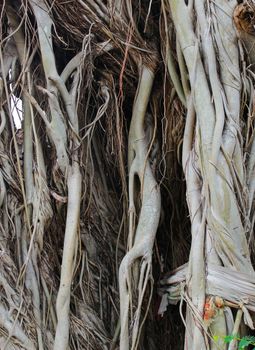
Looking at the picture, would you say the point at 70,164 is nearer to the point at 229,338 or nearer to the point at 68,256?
the point at 68,256

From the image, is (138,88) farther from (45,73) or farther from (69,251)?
(69,251)

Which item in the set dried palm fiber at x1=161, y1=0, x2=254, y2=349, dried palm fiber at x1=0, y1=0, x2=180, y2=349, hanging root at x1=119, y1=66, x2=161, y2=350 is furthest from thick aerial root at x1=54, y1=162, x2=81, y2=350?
dried palm fiber at x1=161, y1=0, x2=254, y2=349

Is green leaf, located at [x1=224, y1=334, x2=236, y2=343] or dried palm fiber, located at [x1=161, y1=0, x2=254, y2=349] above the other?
dried palm fiber, located at [x1=161, y1=0, x2=254, y2=349]

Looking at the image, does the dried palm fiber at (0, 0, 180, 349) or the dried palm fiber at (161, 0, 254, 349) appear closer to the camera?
the dried palm fiber at (161, 0, 254, 349)

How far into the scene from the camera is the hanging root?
1641mm

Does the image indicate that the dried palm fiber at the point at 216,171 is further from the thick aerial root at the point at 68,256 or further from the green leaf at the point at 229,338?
the thick aerial root at the point at 68,256

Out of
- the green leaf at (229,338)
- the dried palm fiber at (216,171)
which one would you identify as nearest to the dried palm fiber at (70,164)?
the dried palm fiber at (216,171)

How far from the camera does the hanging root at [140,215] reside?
1.64 meters

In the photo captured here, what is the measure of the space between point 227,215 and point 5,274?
0.66 m

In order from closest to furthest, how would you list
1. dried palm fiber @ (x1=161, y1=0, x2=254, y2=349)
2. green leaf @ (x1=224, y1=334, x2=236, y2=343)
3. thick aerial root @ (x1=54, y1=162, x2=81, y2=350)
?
1. green leaf @ (x1=224, y1=334, x2=236, y2=343)
2. dried palm fiber @ (x1=161, y1=0, x2=254, y2=349)
3. thick aerial root @ (x1=54, y1=162, x2=81, y2=350)

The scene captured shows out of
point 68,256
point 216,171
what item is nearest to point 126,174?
point 68,256

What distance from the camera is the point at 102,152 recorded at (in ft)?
6.88

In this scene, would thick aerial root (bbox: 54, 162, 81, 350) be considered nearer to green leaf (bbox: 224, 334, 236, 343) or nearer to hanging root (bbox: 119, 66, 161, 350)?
hanging root (bbox: 119, 66, 161, 350)

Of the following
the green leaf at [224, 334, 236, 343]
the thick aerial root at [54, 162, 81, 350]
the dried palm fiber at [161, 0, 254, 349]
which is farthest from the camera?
the thick aerial root at [54, 162, 81, 350]
